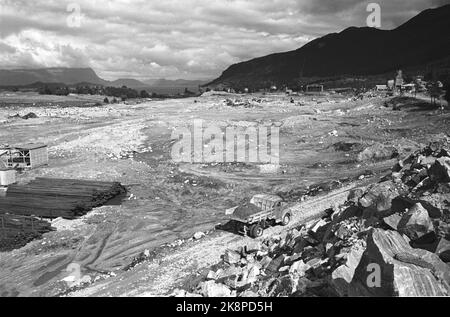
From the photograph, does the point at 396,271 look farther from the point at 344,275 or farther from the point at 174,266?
the point at 174,266

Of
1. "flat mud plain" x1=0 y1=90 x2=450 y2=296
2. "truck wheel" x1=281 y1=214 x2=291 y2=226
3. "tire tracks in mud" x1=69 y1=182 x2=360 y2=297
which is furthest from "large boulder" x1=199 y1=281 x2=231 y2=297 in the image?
"truck wheel" x1=281 y1=214 x2=291 y2=226

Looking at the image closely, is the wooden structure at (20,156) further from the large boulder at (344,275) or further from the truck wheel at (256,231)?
the large boulder at (344,275)

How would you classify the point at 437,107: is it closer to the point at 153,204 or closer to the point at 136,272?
the point at 153,204

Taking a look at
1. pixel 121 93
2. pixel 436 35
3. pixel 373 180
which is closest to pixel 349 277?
pixel 373 180

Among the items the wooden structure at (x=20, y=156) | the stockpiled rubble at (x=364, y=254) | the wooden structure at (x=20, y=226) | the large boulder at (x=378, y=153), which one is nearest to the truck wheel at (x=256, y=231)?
the stockpiled rubble at (x=364, y=254)

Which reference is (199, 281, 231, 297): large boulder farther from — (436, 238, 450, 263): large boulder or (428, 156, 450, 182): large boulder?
(428, 156, 450, 182): large boulder
